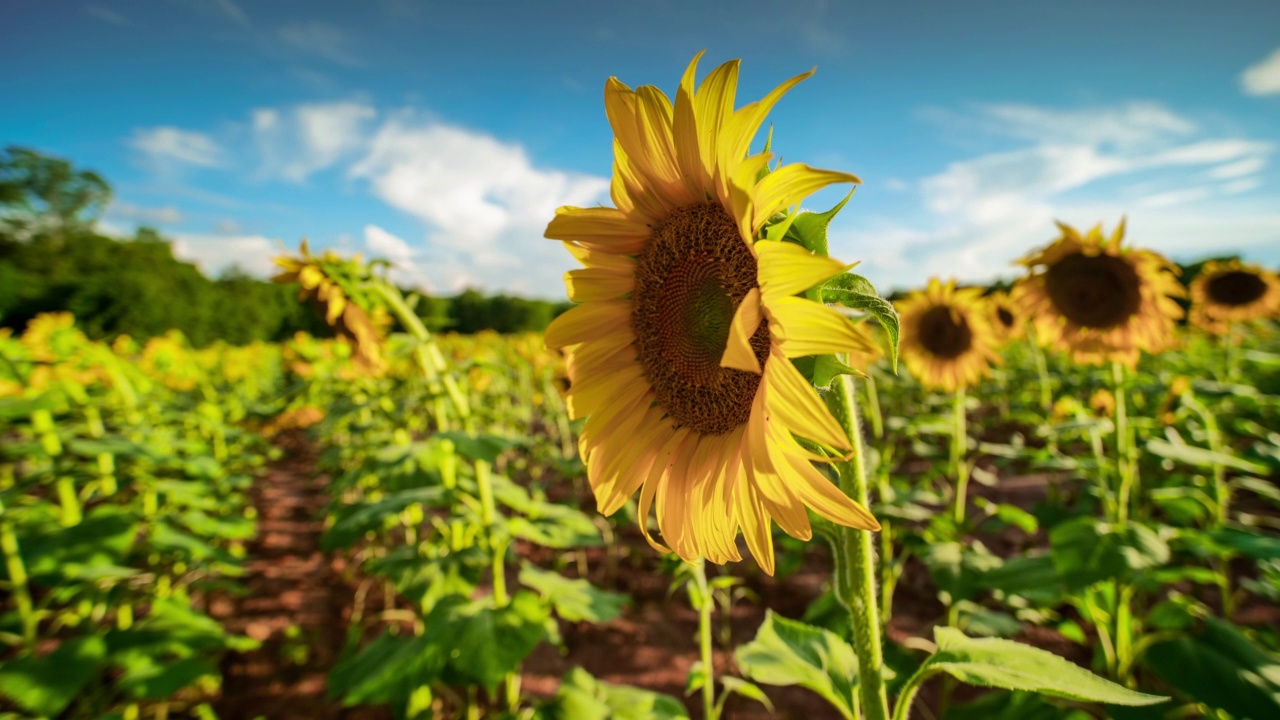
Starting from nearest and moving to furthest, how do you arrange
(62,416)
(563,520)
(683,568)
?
(683,568), (563,520), (62,416)

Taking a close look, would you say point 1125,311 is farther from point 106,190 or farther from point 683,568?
point 106,190

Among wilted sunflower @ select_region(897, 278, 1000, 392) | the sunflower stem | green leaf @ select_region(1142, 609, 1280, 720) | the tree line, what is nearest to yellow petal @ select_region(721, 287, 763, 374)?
the sunflower stem

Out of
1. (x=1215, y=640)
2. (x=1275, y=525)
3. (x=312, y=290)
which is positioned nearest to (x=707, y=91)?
(x=312, y=290)

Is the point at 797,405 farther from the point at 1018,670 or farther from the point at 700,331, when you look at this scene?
the point at 1018,670

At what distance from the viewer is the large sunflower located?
0.72 m

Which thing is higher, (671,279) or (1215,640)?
(671,279)

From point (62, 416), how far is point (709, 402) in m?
5.78

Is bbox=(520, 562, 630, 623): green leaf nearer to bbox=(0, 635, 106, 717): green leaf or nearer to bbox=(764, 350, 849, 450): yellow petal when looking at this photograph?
bbox=(0, 635, 106, 717): green leaf

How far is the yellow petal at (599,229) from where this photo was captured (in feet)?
3.39

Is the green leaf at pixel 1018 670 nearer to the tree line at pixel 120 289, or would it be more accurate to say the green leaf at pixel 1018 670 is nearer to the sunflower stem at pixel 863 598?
the sunflower stem at pixel 863 598

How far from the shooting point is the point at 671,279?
1078 millimetres

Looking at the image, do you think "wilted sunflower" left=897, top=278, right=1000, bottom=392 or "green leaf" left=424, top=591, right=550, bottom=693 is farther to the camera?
"wilted sunflower" left=897, top=278, right=1000, bottom=392

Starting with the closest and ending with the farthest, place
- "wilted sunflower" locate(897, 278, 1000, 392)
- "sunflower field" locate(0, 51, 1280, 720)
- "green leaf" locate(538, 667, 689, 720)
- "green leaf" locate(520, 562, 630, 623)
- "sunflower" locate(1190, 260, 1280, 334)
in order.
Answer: "sunflower field" locate(0, 51, 1280, 720) < "green leaf" locate(538, 667, 689, 720) < "green leaf" locate(520, 562, 630, 623) < "wilted sunflower" locate(897, 278, 1000, 392) < "sunflower" locate(1190, 260, 1280, 334)

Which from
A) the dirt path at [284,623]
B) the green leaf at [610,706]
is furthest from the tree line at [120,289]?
the green leaf at [610,706]
